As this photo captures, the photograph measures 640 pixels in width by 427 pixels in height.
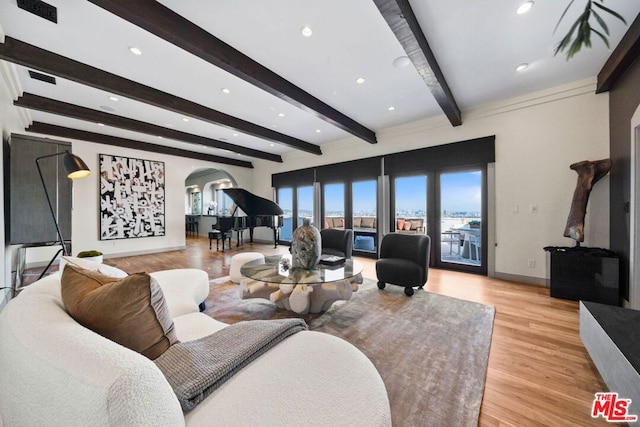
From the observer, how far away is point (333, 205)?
680 centimetres

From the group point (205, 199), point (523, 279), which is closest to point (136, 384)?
point (523, 279)

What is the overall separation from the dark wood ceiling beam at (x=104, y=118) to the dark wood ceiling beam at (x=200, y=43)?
11.0ft

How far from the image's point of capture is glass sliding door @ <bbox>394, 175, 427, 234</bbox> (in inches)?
201

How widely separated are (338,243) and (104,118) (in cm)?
488

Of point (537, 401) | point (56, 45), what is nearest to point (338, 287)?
point (537, 401)

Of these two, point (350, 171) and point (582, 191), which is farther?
point (350, 171)

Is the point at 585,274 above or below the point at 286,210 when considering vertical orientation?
below

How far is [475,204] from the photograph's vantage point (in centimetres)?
446

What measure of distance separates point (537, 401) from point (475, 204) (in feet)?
11.6

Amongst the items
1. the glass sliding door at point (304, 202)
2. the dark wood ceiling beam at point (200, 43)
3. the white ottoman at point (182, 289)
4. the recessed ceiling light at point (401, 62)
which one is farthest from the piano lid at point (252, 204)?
the recessed ceiling light at point (401, 62)

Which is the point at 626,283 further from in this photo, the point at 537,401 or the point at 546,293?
the point at 537,401

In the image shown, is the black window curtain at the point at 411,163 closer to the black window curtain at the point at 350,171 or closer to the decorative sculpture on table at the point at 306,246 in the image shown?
the black window curtain at the point at 350,171

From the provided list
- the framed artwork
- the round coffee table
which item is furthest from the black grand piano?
the round coffee table

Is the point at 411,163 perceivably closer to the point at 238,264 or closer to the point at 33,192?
the point at 238,264
